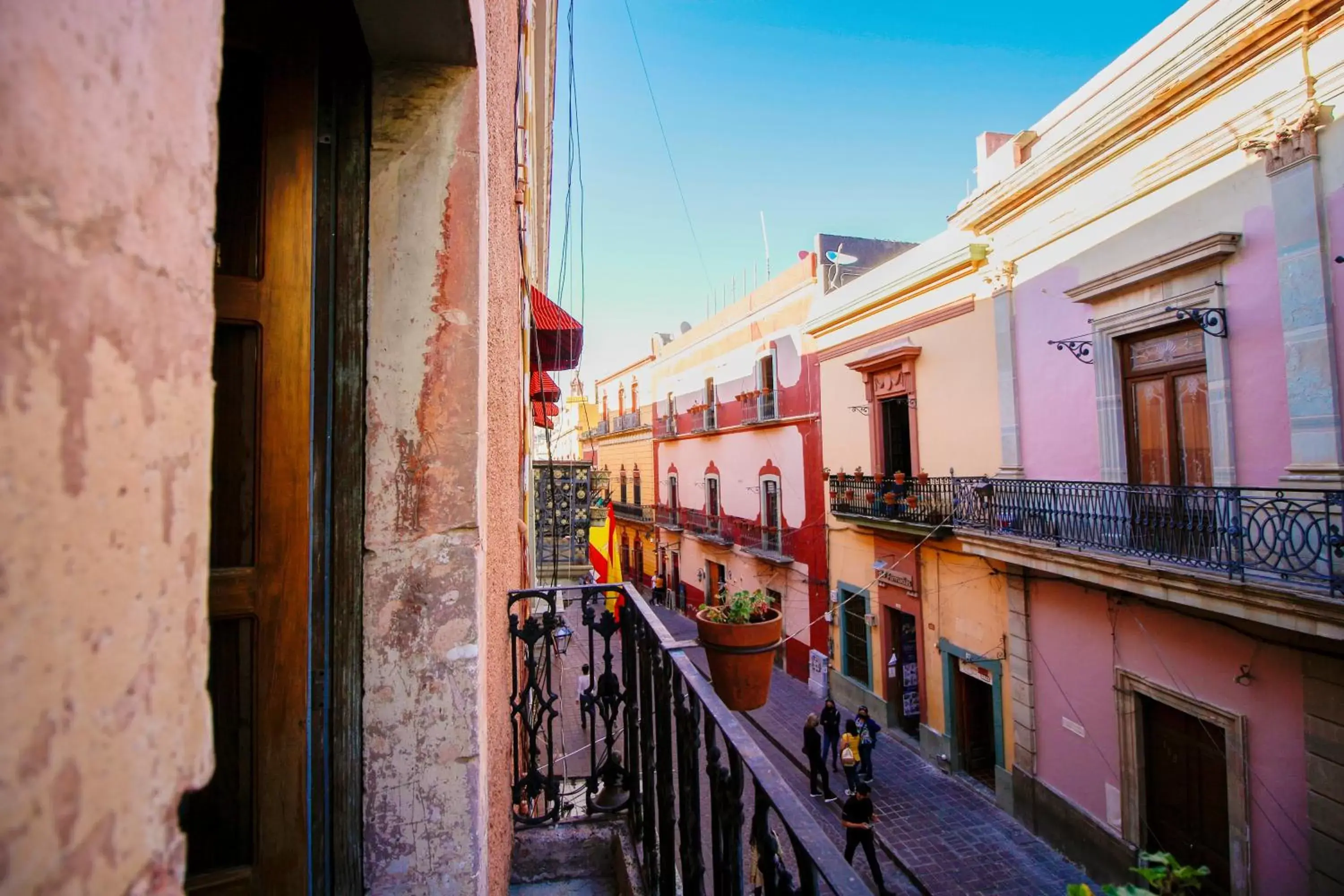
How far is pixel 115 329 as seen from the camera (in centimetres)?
31

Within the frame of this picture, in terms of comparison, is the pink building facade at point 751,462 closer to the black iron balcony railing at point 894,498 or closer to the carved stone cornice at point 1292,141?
the black iron balcony railing at point 894,498

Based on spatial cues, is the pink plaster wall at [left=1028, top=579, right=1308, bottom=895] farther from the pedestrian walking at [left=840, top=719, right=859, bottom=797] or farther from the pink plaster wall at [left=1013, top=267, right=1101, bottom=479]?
the pedestrian walking at [left=840, top=719, right=859, bottom=797]

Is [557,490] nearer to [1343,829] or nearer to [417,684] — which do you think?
[417,684]

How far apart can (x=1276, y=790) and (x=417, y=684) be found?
816cm

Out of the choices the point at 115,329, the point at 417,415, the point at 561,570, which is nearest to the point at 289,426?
the point at 417,415

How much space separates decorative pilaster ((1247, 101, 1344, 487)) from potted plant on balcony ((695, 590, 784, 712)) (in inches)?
227

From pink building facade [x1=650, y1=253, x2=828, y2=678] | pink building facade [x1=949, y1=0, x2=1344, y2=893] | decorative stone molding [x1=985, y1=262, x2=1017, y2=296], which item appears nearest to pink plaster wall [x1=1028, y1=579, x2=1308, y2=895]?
pink building facade [x1=949, y1=0, x2=1344, y2=893]

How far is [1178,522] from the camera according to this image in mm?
6562

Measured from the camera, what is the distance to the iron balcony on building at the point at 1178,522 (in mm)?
5445

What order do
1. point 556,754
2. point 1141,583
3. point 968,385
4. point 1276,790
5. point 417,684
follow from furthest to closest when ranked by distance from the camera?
point 556,754
point 968,385
point 1141,583
point 1276,790
point 417,684

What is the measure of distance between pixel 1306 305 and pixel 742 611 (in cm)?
633

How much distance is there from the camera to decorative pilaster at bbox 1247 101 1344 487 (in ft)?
18.4

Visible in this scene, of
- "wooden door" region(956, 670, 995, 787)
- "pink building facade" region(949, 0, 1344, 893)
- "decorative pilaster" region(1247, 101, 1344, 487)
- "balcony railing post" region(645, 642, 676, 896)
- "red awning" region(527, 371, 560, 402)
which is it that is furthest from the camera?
"wooden door" region(956, 670, 995, 787)

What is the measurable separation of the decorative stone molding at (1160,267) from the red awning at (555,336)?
6225 millimetres
